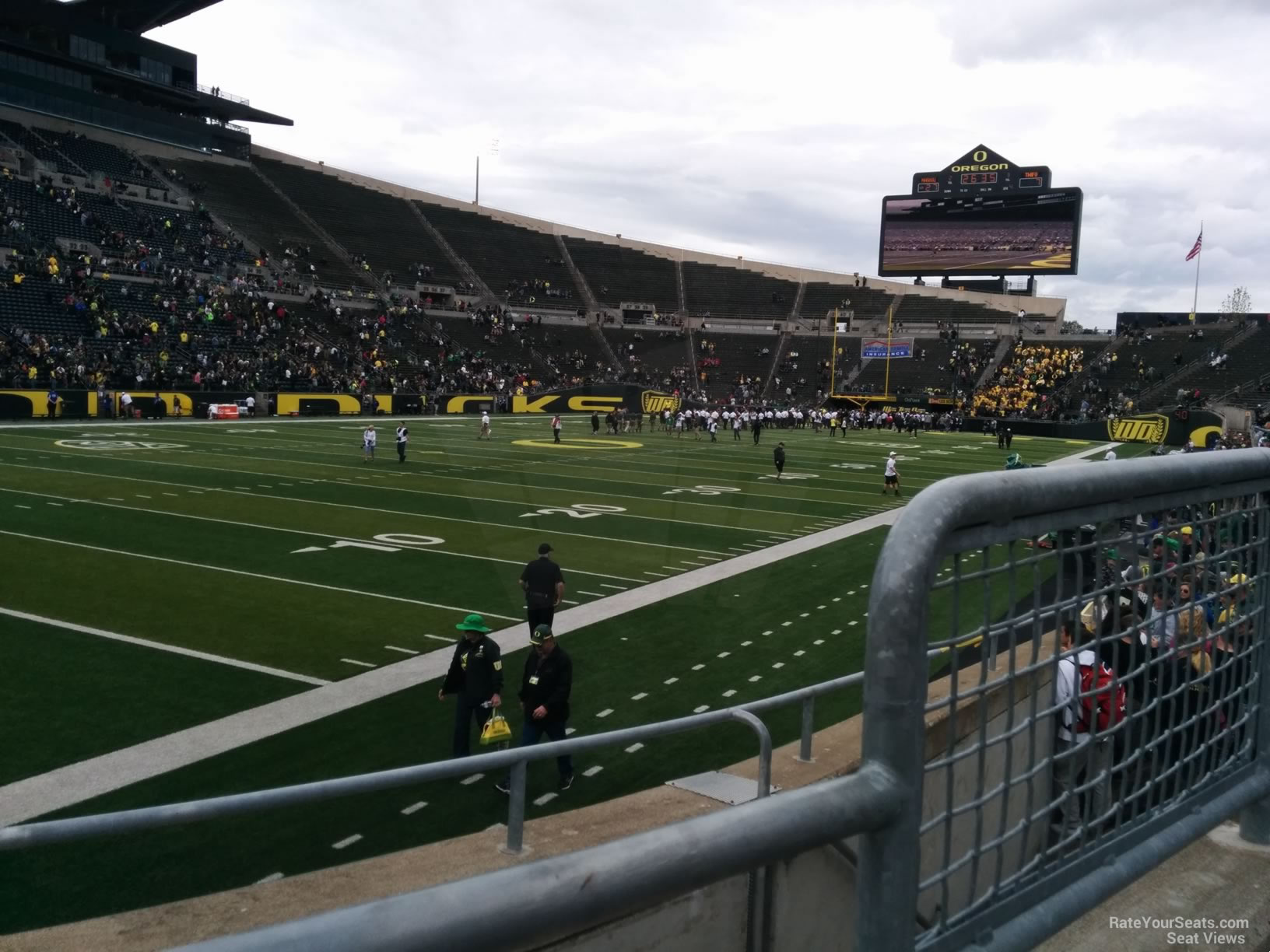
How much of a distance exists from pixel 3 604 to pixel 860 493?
59.7 ft

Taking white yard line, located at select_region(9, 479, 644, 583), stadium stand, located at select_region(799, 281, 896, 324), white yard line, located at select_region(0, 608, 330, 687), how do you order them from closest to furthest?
1. white yard line, located at select_region(0, 608, 330, 687)
2. white yard line, located at select_region(9, 479, 644, 583)
3. stadium stand, located at select_region(799, 281, 896, 324)

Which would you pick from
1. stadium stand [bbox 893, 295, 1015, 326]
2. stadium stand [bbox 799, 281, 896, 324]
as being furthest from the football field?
stadium stand [bbox 799, 281, 896, 324]

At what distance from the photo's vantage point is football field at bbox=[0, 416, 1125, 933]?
625 cm

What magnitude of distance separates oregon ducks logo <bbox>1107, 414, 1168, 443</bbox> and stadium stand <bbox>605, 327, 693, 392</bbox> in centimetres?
2731

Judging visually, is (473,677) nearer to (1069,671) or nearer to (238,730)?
(238,730)

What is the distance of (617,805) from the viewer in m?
4.60

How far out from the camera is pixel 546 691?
7.07 m

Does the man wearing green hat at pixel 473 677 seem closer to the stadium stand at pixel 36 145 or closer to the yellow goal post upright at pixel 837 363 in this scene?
the yellow goal post upright at pixel 837 363

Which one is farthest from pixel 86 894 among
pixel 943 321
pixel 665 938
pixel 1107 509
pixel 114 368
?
pixel 943 321

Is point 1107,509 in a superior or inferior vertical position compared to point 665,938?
superior

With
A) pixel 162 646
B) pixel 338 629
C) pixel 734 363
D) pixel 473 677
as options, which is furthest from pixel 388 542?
pixel 734 363

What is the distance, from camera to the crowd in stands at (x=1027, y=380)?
61.1 m

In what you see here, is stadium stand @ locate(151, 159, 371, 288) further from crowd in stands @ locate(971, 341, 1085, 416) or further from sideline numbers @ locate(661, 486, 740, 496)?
sideline numbers @ locate(661, 486, 740, 496)

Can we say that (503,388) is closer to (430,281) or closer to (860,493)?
(430,281)
